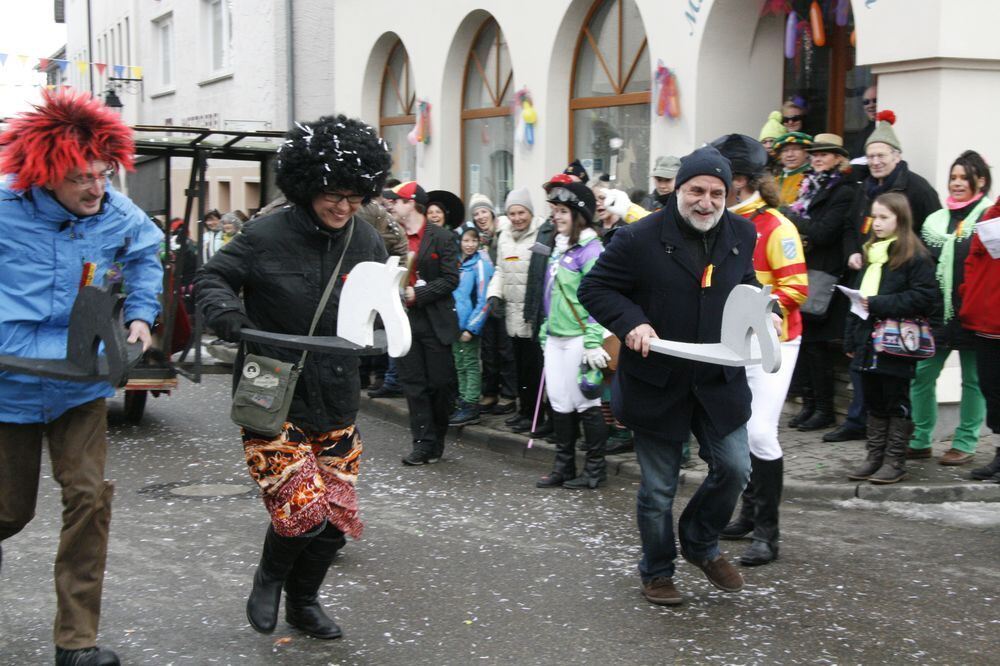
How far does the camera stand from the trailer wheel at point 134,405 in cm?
1000

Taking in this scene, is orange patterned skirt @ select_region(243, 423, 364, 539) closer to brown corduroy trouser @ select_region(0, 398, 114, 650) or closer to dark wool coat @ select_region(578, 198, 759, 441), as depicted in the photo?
brown corduroy trouser @ select_region(0, 398, 114, 650)

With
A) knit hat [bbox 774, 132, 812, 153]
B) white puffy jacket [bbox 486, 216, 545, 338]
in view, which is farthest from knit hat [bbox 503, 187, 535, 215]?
knit hat [bbox 774, 132, 812, 153]

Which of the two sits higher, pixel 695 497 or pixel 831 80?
pixel 831 80

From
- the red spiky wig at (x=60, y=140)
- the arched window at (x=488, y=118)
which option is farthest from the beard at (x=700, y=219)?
the arched window at (x=488, y=118)

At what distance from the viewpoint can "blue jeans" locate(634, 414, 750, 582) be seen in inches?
202

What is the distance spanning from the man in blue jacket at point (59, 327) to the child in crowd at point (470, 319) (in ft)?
17.1

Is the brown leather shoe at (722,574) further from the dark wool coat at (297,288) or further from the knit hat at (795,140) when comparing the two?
the knit hat at (795,140)

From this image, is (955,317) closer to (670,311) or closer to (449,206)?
(670,311)

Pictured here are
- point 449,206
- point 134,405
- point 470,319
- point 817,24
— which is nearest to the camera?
point 470,319

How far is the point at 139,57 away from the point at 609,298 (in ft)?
94.5

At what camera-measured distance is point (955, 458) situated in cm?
765

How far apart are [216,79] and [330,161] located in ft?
69.8

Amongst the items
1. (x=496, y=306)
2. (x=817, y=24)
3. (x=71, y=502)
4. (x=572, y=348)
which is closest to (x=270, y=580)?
(x=71, y=502)

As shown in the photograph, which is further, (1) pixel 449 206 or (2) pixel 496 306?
(1) pixel 449 206
